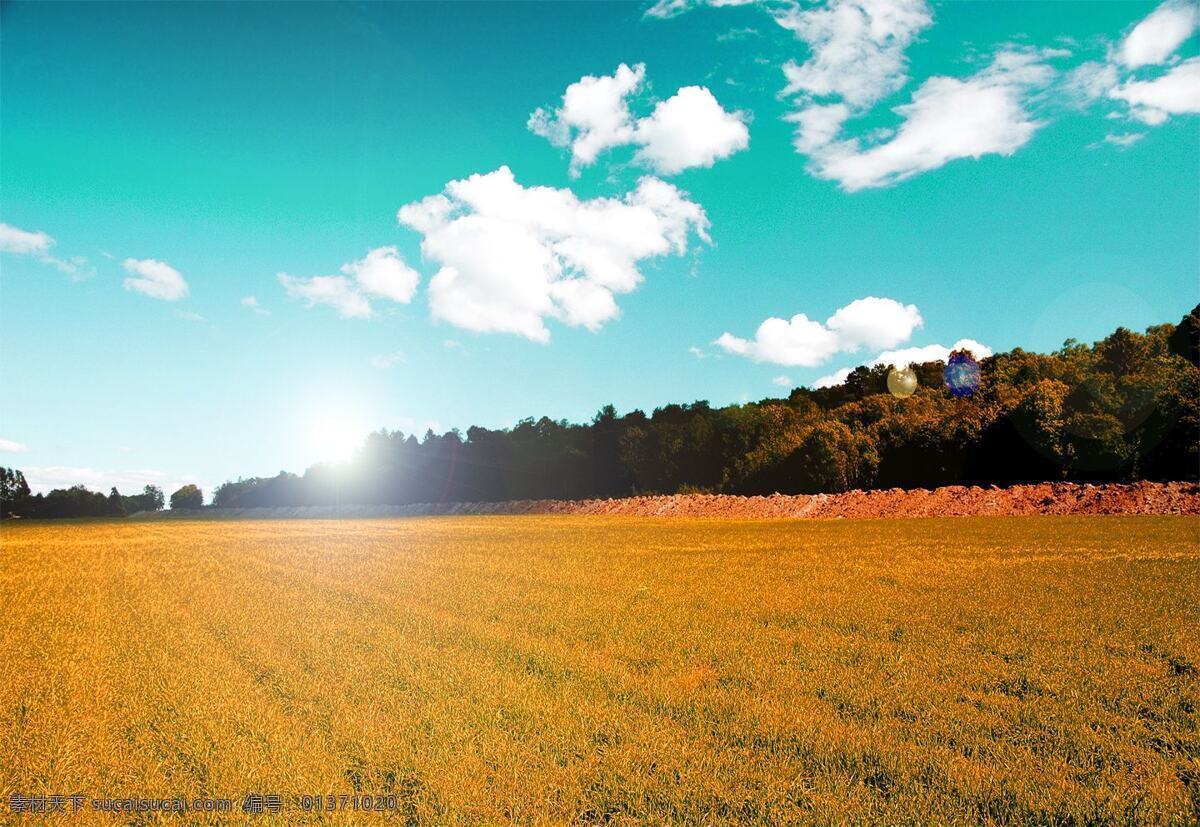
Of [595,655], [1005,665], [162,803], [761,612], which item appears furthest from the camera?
[761,612]

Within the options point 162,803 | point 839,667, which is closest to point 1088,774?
point 839,667

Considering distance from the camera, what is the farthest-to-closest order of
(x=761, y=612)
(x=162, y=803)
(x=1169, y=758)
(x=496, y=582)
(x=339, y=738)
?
(x=496, y=582), (x=761, y=612), (x=339, y=738), (x=1169, y=758), (x=162, y=803)

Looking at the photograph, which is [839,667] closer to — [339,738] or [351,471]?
[339,738]

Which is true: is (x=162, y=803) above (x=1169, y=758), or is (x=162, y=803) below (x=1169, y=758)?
above

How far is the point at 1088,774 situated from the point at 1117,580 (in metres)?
10.5

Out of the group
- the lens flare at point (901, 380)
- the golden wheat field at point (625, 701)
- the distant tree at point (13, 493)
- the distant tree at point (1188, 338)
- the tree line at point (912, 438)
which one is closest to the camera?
the golden wheat field at point (625, 701)

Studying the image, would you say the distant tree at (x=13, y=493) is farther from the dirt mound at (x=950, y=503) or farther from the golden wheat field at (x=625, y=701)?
the golden wheat field at (x=625, y=701)

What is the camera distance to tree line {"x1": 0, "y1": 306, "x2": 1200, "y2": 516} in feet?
139

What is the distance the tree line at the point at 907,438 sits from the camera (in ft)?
139

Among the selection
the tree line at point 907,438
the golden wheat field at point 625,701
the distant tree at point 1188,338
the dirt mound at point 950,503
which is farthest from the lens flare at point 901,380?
the golden wheat field at point 625,701

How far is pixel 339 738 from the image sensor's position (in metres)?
5.37

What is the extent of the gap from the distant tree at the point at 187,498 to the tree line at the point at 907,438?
9448 cm

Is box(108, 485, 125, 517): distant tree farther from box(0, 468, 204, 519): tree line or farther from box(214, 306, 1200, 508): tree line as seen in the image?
box(214, 306, 1200, 508): tree line

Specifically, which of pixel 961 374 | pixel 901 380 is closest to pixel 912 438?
pixel 961 374
